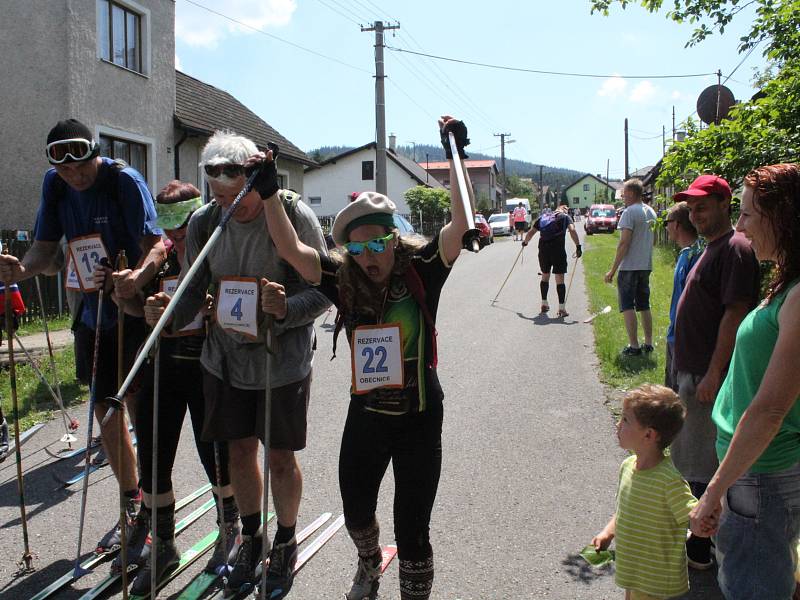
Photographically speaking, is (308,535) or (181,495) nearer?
(308,535)

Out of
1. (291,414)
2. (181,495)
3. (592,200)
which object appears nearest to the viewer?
(291,414)

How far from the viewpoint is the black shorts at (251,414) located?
3346 millimetres

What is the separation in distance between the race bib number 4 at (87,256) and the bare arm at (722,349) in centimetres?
322

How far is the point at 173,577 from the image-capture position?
3594 millimetres

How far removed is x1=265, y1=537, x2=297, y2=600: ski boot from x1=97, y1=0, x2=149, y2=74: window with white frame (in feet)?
46.1

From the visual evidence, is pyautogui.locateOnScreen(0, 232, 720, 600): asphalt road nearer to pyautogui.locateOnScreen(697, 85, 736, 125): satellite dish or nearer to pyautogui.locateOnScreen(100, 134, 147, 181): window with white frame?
pyautogui.locateOnScreen(697, 85, 736, 125): satellite dish

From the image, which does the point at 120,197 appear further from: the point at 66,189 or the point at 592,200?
the point at 592,200

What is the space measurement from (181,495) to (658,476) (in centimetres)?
311

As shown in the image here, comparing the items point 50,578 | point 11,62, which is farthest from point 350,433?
point 11,62

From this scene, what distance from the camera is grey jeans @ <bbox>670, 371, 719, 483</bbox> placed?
371 cm

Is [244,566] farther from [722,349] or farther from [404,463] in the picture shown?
[722,349]

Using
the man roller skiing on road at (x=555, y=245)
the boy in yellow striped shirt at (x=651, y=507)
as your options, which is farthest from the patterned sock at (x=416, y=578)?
the man roller skiing on road at (x=555, y=245)

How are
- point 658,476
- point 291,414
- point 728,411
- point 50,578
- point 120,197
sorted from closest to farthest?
point 728,411
point 658,476
point 291,414
point 50,578
point 120,197

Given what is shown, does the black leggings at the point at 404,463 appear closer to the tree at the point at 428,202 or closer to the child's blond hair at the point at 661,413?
the child's blond hair at the point at 661,413
